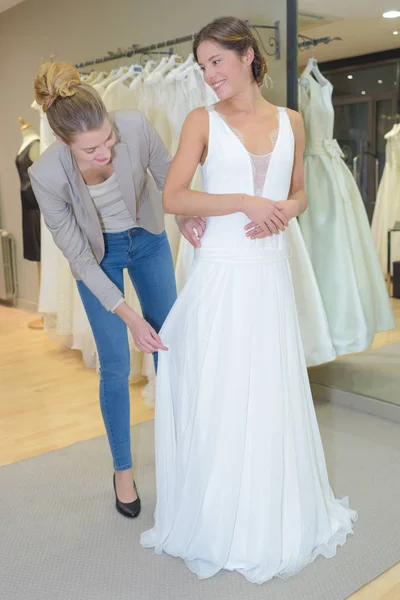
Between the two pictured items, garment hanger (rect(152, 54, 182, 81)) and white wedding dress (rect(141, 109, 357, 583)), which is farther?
garment hanger (rect(152, 54, 182, 81))

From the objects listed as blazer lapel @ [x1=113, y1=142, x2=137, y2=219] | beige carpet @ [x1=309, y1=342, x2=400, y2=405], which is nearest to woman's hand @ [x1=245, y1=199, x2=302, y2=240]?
blazer lapel @ [x1=113, y1=142, x2=137, y2=219]

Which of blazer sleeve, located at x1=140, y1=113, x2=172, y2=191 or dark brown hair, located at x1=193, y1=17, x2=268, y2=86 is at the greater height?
dark brown hair, located at x1=193, y1=17, x2=268, y2=86

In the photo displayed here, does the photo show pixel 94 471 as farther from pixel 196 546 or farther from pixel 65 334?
pixel 65 334

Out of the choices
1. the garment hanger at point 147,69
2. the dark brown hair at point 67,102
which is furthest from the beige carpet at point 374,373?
the dark brown hair at point 67,102

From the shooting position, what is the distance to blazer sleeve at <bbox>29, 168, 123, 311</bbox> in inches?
72.0

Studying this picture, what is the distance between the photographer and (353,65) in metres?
2.80

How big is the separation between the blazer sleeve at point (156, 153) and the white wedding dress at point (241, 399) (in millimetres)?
299

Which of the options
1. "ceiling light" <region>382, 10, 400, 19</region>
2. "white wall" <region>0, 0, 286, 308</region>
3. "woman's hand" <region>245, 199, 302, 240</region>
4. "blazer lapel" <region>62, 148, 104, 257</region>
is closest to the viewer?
"woman's hand" <region>245, 199, 302, 240</region>

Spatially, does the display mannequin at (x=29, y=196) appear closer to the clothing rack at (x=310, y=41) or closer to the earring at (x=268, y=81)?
the earring at (x=268, y=81)

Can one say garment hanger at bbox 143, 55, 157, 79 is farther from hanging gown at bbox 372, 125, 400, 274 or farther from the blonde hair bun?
the blonde hair bun

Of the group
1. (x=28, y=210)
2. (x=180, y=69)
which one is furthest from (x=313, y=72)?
(x=28, y=210)

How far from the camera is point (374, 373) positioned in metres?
3.10

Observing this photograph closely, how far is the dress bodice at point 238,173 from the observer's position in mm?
1693

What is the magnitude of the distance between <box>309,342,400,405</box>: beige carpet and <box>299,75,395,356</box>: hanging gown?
84 mm
